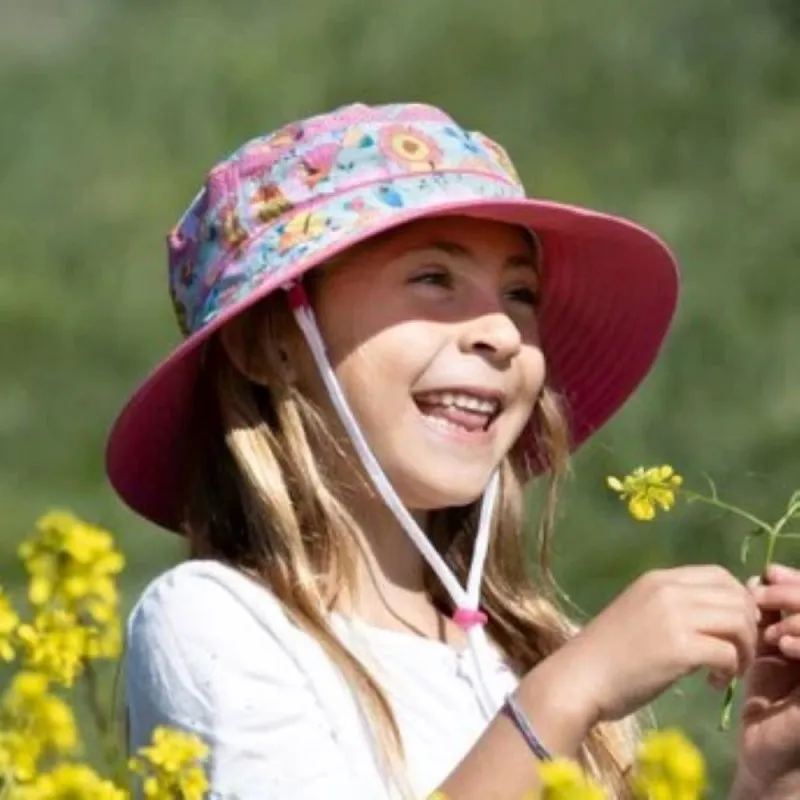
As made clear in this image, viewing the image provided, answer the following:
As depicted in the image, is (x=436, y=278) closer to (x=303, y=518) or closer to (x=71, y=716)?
(x=303, y=518)

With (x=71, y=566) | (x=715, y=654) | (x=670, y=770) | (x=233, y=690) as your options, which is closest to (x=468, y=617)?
(x=233, y=690)

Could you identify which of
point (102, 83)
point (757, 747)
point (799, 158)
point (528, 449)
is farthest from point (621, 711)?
point (102, 83)

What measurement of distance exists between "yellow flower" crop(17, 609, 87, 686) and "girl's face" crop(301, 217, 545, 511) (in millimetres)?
795

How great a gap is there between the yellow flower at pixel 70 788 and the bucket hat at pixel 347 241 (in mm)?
965

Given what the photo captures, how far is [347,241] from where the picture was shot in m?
2.56

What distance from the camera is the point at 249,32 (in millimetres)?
7336

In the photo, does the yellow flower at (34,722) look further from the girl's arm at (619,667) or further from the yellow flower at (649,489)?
the yellow flower at (649,489)

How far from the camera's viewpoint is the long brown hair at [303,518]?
260cm

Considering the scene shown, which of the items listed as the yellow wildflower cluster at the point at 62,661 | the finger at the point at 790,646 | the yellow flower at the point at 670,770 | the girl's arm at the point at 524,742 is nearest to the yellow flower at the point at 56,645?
the yellow wildflower cluster at the point at 62,661

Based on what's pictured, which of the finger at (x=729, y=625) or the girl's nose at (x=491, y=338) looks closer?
the finger at (x=729, y=625)

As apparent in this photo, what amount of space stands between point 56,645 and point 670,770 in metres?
0.42

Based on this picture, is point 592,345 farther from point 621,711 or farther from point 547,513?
point 621,711

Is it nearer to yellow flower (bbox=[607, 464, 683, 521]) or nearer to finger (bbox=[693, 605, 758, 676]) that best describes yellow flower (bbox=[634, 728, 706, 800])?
finger (bbox=[693, 605, 758, 676])

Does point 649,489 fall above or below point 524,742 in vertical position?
above
